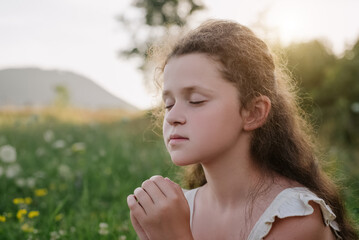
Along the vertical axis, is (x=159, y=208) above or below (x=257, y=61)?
below

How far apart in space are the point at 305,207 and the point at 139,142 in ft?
19.1

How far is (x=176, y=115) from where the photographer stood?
1586 millimetres

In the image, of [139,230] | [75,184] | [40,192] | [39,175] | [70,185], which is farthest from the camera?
[39,175]

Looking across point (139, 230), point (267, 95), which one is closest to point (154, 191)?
point (139, 230)

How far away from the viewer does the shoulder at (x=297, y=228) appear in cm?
153

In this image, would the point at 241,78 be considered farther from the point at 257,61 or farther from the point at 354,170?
the point at 354,170

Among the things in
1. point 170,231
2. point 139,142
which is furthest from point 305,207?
point 139,142

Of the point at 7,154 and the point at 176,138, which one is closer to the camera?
the point at 176,138

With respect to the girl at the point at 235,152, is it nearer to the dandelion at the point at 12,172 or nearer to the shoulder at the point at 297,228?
the shoulder at the point at 297,228

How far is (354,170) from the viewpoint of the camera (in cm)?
463

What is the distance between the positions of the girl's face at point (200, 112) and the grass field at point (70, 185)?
894 mm

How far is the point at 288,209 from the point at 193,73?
2.06 ft

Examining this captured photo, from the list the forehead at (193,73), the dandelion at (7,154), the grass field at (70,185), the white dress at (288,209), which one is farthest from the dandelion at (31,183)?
the white dress at (288,209)

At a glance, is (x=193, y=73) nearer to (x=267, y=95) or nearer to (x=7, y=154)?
(x=267, y=95)
